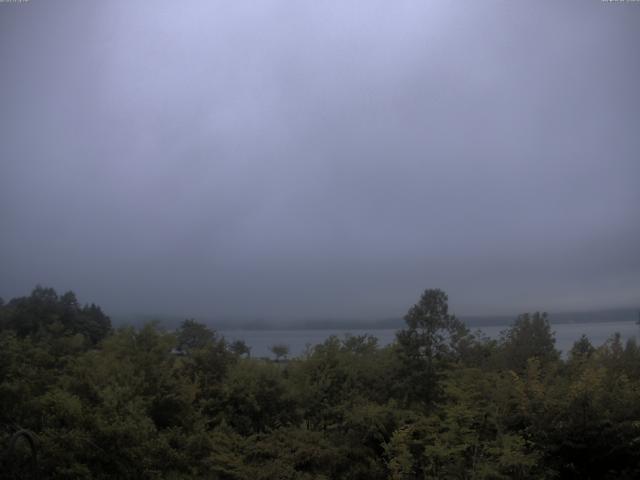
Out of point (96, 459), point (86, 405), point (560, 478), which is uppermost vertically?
point (86, 405)

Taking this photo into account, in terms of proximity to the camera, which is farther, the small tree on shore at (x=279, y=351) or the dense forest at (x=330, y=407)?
the small tree on shore at (x=279, y=351)

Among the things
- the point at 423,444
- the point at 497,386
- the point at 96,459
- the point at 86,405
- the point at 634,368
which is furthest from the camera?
the point at 634,368

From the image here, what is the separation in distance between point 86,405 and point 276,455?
13.5 feet

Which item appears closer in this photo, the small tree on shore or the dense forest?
the dense forest

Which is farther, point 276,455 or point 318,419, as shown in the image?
point 318,419

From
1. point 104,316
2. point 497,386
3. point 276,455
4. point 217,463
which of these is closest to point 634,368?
point 497,386

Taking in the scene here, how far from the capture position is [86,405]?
Result: 424 inches

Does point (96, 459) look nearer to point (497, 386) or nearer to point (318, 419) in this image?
point (318, 419)

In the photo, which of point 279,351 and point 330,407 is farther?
point 279,351

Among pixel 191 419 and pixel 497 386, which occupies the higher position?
pixel 497 386

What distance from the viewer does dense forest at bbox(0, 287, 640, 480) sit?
33.3 ft

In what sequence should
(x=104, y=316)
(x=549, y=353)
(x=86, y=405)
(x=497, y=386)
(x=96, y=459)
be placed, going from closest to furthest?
1. (x=96, y=459)
2. (x=86, y=405)
3. (x=497, y=386)
4. (x=549, y=353)
5. (x=104, y=316)

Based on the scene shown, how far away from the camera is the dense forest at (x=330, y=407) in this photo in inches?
400

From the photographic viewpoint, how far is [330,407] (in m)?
14.6
